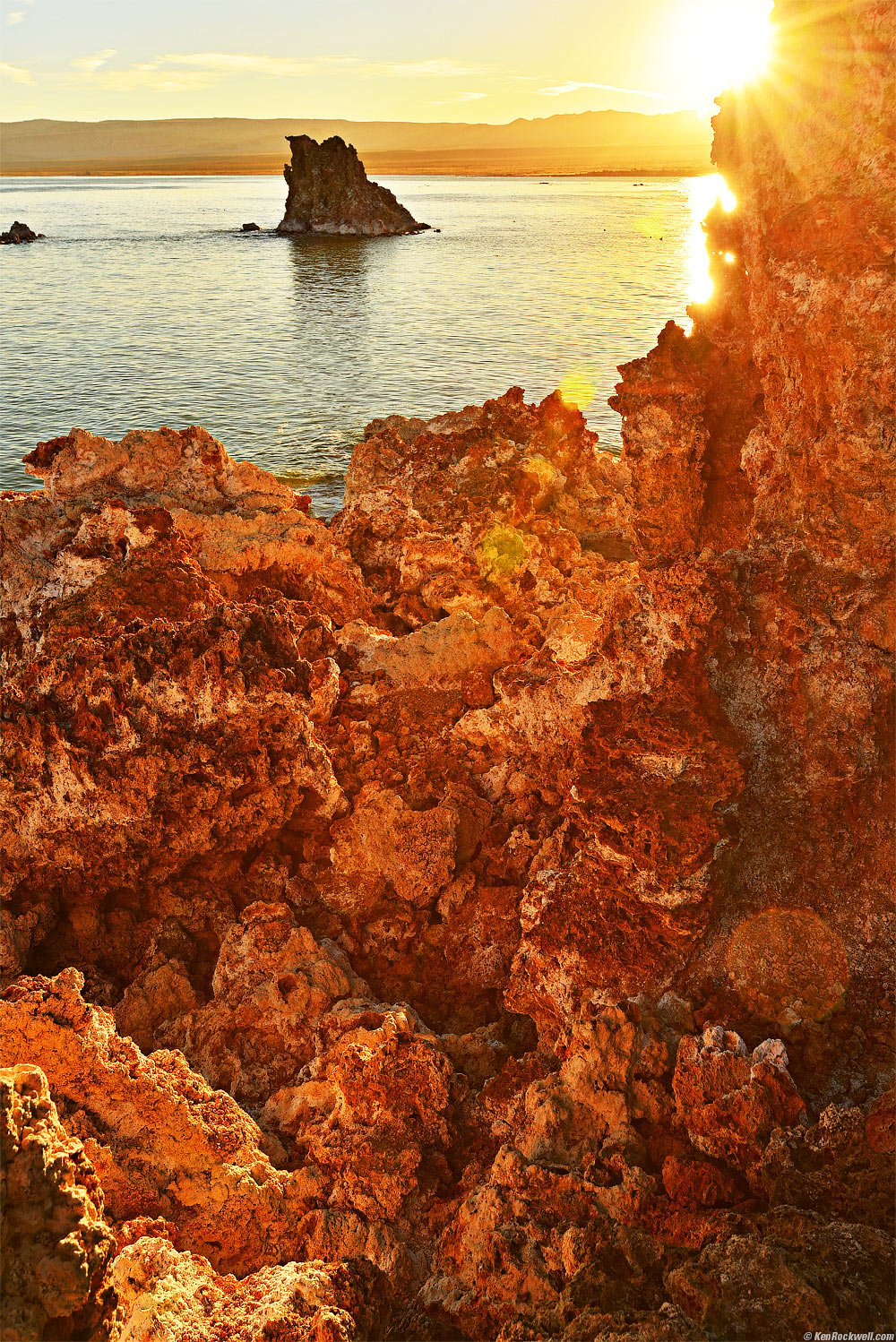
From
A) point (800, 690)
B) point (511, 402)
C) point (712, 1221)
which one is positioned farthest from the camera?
point (511, 402)

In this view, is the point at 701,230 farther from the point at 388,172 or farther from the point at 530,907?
the point at 388,172

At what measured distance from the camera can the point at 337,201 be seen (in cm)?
7700

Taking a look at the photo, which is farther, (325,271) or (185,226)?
(185,226)

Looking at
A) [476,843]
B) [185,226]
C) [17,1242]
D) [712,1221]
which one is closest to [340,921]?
[476,843]

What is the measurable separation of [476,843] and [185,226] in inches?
3478

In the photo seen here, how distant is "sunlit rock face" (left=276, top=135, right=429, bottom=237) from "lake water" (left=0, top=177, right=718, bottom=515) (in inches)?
158

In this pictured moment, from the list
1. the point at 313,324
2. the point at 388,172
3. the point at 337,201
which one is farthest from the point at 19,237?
the point at 388,172

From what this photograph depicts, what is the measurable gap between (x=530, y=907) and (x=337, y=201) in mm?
83260

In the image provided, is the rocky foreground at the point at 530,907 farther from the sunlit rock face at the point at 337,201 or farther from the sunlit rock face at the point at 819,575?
the sunlit rock face at the point at 337,201

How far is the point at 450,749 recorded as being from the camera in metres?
5.23

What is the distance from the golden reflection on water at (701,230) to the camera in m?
4.64

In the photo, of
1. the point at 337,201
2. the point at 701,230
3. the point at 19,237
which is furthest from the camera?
the point at 337,201

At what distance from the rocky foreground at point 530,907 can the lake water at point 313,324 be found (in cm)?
546

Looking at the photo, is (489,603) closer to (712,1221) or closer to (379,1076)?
(379,1076)
